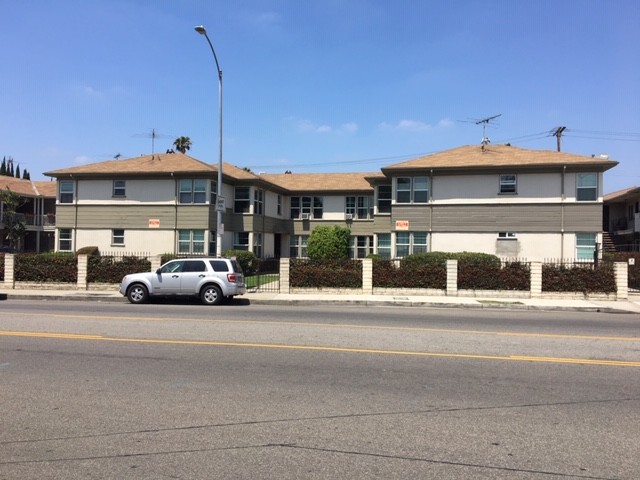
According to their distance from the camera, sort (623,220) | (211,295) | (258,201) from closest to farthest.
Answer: (211,295), (258,201), (623,220)

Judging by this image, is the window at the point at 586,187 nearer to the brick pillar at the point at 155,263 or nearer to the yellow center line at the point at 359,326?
the yellow center line at the point at 359,326

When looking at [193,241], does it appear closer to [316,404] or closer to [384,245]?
[384,245]

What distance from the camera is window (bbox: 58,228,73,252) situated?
3198 centimetres

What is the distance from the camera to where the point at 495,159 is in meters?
27.9

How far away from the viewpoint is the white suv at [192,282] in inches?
679

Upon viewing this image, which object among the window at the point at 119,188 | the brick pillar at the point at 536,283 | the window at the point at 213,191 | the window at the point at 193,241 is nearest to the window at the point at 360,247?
the window at the point at 213,191

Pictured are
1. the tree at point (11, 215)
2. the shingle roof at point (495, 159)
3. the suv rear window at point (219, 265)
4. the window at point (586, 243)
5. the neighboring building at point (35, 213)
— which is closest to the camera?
the suv rear window at point (219, 265)

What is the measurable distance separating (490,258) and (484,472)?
21048mm

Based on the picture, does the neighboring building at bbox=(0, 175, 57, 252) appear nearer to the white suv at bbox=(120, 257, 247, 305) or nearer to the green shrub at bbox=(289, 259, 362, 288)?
the white suv at bbox=(120, 257, 247, 305)

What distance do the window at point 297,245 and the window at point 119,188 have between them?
41.8 feet

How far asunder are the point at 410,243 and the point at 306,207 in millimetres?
11939

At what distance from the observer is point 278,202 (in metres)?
37.6

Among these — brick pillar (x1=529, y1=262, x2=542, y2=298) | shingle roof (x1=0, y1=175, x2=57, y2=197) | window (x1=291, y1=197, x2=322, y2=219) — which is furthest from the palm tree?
brick pillar (x1=529, y1=262, x2=542, y2=298)

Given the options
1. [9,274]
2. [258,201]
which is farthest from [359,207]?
[9,274]
